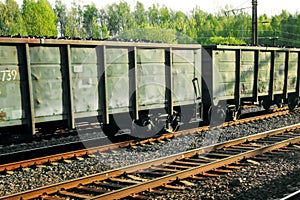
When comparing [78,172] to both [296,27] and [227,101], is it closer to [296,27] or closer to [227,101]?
[227,101]

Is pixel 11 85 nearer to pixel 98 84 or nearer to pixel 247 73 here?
pixel 98 84

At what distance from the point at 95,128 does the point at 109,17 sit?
79327mm

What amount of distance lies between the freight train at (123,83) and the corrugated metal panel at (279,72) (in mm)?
856

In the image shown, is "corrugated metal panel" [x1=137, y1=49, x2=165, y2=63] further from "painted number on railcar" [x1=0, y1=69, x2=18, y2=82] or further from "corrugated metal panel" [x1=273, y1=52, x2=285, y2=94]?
"corrugated metal panel" [x1=273, y1=52, x2=285, y2=94]

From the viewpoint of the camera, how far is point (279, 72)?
14.6 meters

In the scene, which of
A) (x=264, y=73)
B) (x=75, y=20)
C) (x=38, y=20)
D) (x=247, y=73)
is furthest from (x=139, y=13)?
(x=247, y=73)

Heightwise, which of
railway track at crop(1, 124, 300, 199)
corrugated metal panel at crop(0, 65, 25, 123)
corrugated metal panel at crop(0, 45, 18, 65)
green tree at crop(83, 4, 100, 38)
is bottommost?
railway track at crop(1, 124, 300, 199)

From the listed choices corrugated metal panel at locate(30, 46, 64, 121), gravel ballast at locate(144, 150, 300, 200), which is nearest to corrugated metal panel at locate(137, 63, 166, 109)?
corrugated metal panel at locate(30, 46, 64, 121)

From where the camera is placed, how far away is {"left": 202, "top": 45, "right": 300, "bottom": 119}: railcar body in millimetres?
11500

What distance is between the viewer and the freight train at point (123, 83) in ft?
24.3

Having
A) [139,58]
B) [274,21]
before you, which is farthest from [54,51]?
[274,21]

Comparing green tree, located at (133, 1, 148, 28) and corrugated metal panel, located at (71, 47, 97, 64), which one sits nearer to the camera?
corrugated metal panel, located at (71, 47, 97, 64)

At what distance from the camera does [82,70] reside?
827cm

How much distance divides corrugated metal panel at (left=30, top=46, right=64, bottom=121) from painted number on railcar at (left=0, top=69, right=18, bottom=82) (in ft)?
1.37
